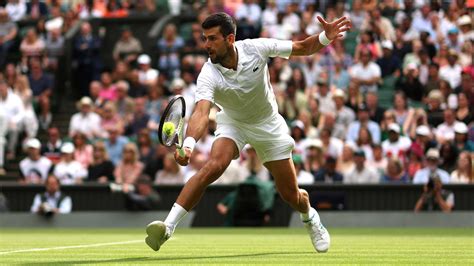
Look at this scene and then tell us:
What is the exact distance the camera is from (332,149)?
20625 millimetres

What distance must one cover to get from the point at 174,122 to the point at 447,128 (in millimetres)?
10988

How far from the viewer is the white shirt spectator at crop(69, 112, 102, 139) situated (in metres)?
23.3

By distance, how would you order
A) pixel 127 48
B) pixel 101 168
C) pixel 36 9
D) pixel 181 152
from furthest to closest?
1. pixel 36 9
2. pixel 127 48
3. pixel 101 168
4. pixel 181 152

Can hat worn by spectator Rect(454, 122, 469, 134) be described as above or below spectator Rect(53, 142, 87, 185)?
above

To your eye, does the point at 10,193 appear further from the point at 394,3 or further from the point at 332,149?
the point at 394,3

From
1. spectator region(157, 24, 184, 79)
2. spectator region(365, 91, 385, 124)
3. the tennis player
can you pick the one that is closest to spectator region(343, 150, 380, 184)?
spectator region(365, 91, 385, 124)

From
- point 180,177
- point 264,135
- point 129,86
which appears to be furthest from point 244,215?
point 264,135

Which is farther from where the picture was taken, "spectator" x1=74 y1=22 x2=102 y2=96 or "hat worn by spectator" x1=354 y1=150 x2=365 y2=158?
"spectator" x1=74 y1=22 x2=102 y2=96

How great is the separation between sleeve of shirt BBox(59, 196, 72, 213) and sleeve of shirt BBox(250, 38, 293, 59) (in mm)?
10455

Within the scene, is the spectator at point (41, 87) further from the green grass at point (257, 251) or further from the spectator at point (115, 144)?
the green grass at point (257, 251)

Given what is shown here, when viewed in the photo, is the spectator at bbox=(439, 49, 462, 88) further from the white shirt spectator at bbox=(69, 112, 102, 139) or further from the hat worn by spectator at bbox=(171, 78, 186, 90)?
the white shirt spectator at bbox=(69, 112, 102, 139)

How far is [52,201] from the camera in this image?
20.8 m

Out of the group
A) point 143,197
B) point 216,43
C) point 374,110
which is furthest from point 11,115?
point 216,43

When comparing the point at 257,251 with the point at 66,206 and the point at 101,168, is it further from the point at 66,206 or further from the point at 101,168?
the point at 101,168
